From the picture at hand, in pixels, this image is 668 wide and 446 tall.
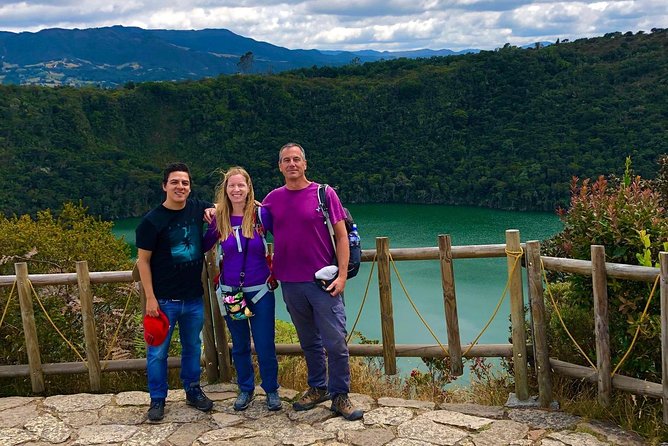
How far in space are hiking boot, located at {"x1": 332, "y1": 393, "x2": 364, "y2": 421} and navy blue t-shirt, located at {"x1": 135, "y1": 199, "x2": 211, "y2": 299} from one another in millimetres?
901

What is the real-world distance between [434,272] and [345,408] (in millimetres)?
20900

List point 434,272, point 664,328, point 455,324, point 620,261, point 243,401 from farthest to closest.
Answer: point 434,272, point 455,324, point 243,401, point 620,261, point 664,328

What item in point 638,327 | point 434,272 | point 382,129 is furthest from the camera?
point 382,129

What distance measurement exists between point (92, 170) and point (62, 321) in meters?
42.2

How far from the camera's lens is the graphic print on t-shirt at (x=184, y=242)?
130 inches

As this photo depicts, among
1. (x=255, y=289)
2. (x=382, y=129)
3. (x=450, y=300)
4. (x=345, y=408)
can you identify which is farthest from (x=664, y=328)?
(x=382, y=129)

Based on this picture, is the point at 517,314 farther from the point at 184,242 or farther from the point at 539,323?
the point at 184,242

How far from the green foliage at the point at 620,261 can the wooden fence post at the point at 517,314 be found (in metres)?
0.24

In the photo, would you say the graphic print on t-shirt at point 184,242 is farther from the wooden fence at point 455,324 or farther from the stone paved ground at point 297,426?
the stone paved ground at point 297,426

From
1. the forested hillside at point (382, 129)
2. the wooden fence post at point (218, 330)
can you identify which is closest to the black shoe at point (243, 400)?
the wooden fence post at point (218, 330)

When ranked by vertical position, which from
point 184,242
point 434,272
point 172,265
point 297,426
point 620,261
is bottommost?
point 434,272

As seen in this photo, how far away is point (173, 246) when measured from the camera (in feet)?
10.9

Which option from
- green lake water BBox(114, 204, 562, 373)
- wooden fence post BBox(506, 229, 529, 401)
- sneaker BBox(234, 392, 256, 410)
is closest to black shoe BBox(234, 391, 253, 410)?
sneaker BBox(234, 392, 256, 410)

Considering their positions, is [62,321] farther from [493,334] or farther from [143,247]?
[493,334]
